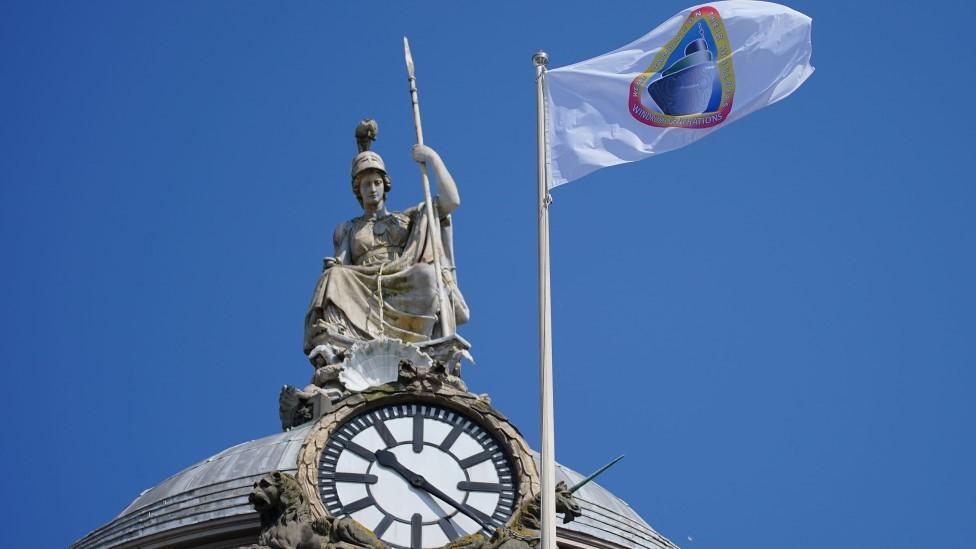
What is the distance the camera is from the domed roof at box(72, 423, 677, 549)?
112 feet

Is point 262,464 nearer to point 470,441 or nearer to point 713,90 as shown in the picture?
point 470,441

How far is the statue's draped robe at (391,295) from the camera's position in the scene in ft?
124

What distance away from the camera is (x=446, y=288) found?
38.4 metres

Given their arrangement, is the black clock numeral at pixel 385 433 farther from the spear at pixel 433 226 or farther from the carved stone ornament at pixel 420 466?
the spear at pixel 433 226

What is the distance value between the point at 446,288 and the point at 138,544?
19.8 feet

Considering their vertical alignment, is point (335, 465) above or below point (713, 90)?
below

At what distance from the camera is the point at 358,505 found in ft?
103

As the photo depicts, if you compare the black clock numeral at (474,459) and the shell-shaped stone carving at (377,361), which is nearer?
the black clock numeral at (474,459)

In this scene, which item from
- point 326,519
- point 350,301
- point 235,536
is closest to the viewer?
point 326,519

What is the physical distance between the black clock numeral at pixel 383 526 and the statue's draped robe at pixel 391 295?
6.38m

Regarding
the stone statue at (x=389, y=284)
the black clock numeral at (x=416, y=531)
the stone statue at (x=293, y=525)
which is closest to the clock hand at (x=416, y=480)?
the black clock numeral at (x=416, y=531)

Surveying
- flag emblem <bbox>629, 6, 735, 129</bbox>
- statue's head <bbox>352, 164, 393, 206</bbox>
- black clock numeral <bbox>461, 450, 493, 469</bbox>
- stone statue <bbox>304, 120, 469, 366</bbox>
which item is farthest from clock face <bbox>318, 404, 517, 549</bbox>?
statue's head <bbox>352, 164, 393, 206</bbox>

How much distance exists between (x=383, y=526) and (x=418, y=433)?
1504 mm

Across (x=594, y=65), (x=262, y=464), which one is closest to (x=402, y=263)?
(x=262, y=464)
